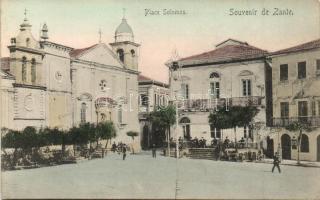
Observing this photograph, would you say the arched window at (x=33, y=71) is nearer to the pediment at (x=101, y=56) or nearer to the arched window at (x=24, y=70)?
the arched window at (x=24, y=70)

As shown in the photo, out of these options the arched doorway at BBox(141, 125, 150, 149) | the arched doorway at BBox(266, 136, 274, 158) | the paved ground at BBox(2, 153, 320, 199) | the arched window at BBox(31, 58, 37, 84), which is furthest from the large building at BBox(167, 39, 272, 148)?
the arched window at BBox(31, 58, 37, 84)

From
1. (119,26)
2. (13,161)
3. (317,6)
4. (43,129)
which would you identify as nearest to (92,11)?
(119,26)

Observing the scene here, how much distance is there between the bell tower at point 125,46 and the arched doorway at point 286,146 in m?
2.33

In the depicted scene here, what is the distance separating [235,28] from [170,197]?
234 centimetres

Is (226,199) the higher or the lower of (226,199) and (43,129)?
the lower

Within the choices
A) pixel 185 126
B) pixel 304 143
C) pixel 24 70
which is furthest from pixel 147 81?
pixel 304 143

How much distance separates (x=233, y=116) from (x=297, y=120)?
112cm

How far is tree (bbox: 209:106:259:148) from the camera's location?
25.0 feet

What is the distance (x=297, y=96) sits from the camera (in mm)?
8000

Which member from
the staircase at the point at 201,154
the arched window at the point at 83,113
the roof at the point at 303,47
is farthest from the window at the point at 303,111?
the arched window at the point at 83,113

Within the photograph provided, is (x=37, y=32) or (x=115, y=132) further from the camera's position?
(x=115, y=132)

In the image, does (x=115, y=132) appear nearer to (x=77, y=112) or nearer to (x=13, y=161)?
(x=77, y=112)

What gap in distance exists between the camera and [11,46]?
7.24 meters

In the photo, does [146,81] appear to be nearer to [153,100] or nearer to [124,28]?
[153,100]
